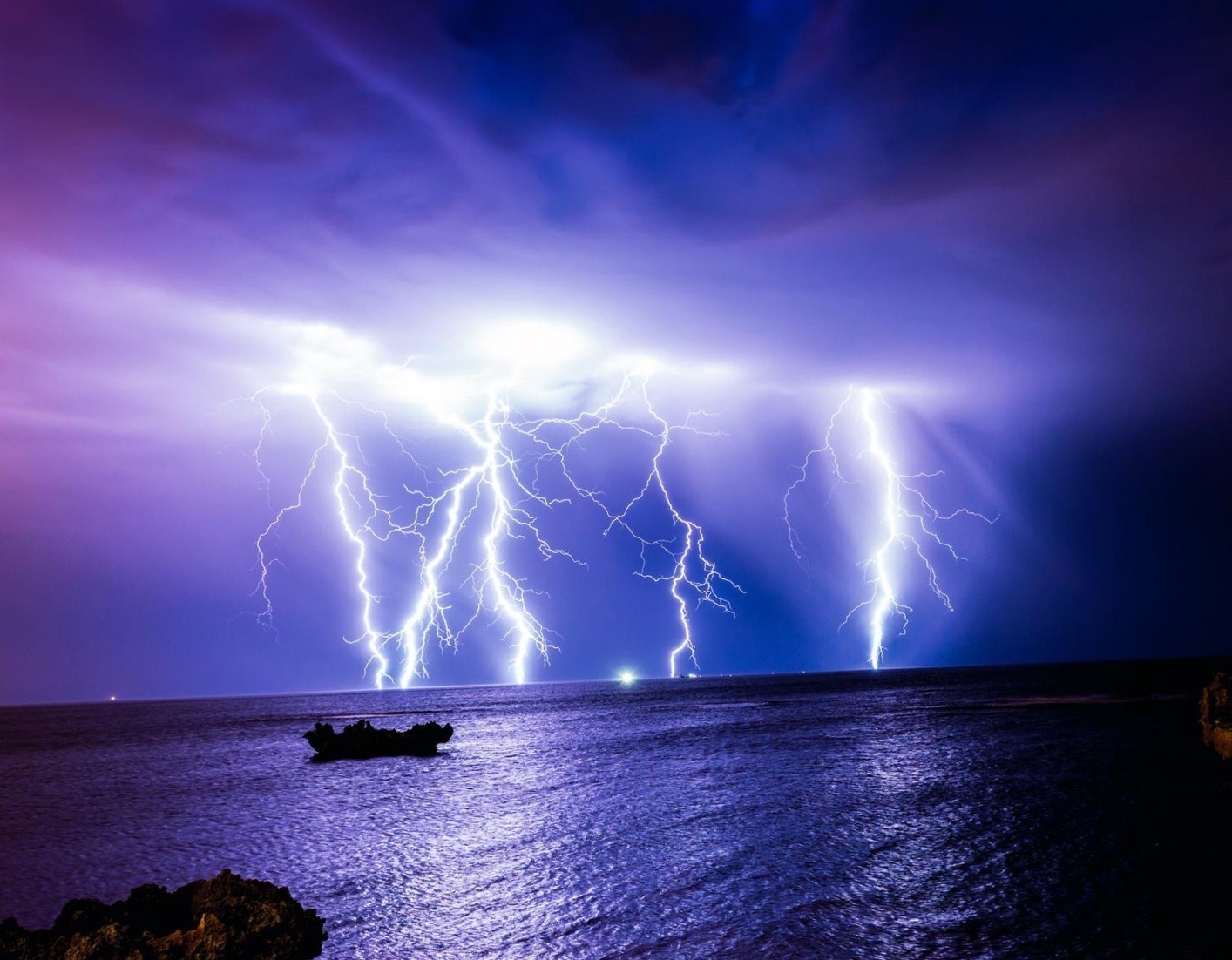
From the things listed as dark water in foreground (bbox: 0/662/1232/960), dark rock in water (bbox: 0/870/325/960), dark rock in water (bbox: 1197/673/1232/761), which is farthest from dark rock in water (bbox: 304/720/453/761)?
dark rock in water (bbox: 1197/673/1232/761)

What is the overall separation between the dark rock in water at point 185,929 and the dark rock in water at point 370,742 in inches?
1071

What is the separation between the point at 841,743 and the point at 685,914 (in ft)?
74.5

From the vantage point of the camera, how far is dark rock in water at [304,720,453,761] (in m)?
36.0

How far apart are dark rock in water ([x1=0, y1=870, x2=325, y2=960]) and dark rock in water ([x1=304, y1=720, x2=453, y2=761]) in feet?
89.2

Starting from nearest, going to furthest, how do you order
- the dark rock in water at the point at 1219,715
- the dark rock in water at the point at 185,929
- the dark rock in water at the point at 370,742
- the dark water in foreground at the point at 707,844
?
the dark rock in water at the point at 185,929
the dark water in foreground at the point at 707,844
the dark rock in water at the point at 1219,715
the dark rock in water at the point at 370,742

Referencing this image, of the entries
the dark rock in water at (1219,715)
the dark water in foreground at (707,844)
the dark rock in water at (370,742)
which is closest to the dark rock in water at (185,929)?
the dark water in foreground at (707,844)

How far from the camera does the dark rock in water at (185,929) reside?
785cm

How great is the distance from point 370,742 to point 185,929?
29.5 m

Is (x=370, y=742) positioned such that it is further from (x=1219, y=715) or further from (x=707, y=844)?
(x=1219, y=715)

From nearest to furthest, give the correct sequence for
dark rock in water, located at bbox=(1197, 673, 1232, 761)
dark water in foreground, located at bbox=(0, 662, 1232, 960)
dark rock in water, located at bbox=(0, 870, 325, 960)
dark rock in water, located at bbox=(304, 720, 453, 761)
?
dark rock in water, located at bbox=(0, 870, 325, 960)
dark water in foreground, located at bbox=(0, 662, 1232, 960)
dark rock in water, located at bbox=(1197, 673, 1232, 761)
dark rock in water, located at bbox=(304, 720, 453, 761)

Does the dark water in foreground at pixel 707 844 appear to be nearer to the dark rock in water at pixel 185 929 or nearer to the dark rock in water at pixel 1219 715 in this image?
the dark rock in water at pixel 1219 715

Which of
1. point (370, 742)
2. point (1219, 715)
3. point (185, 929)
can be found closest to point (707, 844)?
point (185, 929)

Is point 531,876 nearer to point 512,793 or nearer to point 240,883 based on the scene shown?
point 240,883

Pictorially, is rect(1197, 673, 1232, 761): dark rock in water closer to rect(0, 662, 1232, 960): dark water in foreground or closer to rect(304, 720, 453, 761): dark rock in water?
rect(0, 662, 1232, 960): dark water in foreground
